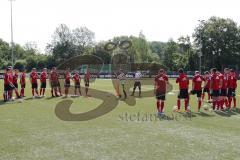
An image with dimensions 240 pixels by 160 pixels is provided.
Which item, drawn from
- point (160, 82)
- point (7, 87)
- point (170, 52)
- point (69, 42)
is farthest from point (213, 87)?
point (69, 42)

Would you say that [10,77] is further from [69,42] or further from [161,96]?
[69,42]

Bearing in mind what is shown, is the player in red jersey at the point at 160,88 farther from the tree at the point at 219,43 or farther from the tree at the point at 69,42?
the tree at the point at 69,42

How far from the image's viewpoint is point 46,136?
10953 millimetres

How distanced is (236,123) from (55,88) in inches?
619

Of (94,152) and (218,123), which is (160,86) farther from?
(94,152)

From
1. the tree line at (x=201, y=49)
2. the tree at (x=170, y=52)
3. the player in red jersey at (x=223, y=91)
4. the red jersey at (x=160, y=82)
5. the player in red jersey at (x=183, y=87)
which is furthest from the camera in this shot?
the tree at (x=170, y=52)

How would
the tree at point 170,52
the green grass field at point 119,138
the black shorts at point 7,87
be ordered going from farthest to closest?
the tree at point 170,52 < the black shorts at point 7,87 < the green grass field at point 119,138

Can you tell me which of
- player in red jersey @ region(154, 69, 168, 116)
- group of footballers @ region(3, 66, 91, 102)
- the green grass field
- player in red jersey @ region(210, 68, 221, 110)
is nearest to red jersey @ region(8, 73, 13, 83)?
group of footballers @ region(3, 66, 91, 102)

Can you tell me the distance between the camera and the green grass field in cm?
868

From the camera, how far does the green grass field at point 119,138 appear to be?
8680mm

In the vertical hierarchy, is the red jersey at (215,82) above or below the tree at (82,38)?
below

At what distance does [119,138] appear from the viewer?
35.1ft

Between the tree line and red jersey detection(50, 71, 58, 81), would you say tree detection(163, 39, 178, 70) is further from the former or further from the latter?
red jersey detection(50, 71, 58, 81)

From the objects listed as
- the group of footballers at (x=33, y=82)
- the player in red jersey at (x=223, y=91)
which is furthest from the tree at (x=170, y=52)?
the player in red jersey at (x=223, y=91)
